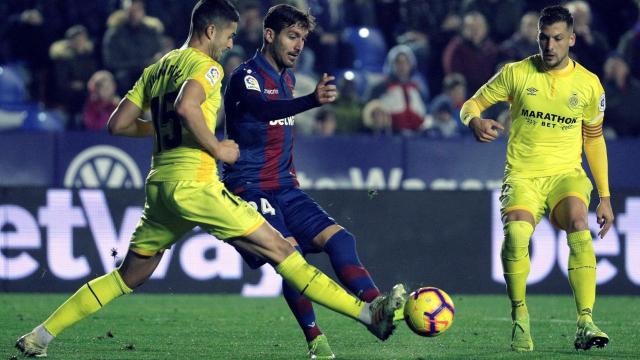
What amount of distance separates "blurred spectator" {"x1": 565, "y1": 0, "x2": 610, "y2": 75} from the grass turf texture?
385 centimetres

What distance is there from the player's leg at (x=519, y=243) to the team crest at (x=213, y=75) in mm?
2365

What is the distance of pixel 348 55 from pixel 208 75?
9.27m

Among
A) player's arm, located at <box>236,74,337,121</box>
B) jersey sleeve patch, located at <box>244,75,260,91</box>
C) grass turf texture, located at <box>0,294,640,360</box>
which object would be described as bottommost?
grass turf texture, located at <box>0,294,640,360</box>

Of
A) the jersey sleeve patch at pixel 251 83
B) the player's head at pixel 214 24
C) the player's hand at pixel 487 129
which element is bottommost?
the player's hand at pixel 487 129

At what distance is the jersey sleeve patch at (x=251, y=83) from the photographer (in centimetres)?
790

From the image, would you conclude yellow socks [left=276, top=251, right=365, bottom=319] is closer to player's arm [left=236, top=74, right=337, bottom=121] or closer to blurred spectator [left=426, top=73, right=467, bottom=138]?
player's arm [left=236, top=74, right=337, bottom=121]

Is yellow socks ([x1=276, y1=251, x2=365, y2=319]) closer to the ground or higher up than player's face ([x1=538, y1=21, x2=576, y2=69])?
closer to the ground

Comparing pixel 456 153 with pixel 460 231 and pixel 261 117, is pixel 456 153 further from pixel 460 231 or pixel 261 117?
pixel 261 117

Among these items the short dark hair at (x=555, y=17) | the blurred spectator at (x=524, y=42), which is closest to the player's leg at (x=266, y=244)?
the short dark hair at (x=555, y=17)

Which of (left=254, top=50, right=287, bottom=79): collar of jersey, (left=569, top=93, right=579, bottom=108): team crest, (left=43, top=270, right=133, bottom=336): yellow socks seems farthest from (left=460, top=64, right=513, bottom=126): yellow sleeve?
→ (left=43, top=270, right=133, bottom=336): yellow socks

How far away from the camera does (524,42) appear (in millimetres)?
16141

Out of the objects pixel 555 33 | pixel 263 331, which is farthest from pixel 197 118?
pixel 263 331

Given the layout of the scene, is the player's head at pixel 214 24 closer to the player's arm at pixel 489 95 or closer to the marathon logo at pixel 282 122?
the marathon logo at pixel 282 122

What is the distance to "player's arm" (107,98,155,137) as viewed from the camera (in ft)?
24.7
